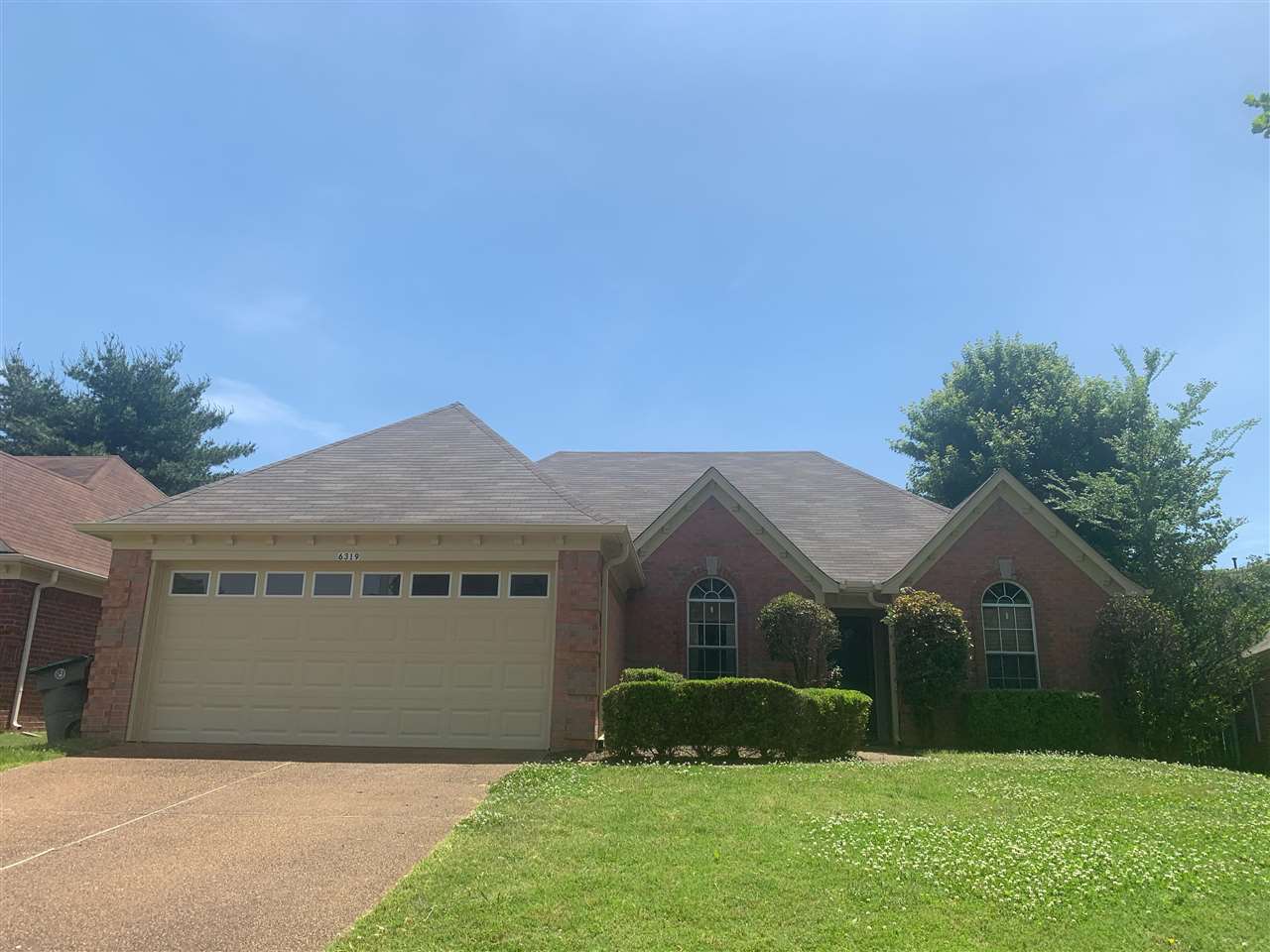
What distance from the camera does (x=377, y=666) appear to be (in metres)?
13.5

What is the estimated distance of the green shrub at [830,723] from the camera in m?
12.4

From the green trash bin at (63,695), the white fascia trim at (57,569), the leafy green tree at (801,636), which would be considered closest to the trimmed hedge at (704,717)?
the leafy green tree at (801,636)

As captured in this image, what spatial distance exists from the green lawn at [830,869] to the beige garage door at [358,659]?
10.1 ft

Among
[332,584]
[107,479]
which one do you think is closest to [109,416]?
[107,479]

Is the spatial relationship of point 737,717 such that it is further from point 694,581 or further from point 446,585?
point 694,581

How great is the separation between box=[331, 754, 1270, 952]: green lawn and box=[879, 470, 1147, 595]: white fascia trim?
6.74m

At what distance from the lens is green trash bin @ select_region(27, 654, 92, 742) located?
44.4 ft

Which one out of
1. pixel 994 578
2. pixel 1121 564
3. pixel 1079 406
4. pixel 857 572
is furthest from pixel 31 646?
pixel 1079 406

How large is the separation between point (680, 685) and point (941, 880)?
5858 mm

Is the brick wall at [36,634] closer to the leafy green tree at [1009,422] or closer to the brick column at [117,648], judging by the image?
the brick column at [117,648]

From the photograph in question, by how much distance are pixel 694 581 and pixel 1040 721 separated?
6513 millimetres

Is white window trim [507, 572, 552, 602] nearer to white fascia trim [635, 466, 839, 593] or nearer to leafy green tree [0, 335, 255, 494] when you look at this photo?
white fascia trim [635, 466, 839, 593]

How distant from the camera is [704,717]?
1205 centimetres

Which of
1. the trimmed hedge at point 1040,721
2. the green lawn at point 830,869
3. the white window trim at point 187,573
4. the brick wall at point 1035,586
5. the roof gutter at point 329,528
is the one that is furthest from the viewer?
the brick wall at point 1035,586
